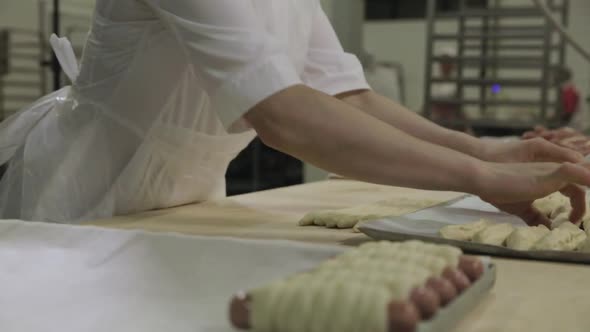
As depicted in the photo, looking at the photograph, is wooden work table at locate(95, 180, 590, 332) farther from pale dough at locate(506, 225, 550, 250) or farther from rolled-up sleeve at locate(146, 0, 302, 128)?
rolled-up sleeve at locate(146, 0, 302, 128)

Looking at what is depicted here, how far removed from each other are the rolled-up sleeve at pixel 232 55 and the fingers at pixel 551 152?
39 centimetres

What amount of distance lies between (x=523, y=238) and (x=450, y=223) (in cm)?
17

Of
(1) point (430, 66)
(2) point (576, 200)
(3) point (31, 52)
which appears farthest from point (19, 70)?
(2) point (576, 200)

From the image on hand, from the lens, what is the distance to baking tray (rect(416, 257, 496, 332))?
45 cm

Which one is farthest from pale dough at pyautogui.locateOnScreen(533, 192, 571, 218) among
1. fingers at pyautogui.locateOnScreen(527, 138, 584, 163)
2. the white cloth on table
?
the white cloth on table

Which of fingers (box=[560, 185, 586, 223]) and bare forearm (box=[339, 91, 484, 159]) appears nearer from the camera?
fingers (box=[560, 185, 586, 223])

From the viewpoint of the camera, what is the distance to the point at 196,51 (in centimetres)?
89

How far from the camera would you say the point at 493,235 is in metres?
0.84

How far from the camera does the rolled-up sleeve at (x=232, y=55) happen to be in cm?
85

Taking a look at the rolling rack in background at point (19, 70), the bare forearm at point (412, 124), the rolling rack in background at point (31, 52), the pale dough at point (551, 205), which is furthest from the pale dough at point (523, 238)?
the rolling rack in background at point (19, 70)

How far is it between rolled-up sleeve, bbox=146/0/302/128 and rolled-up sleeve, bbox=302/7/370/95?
0.47 metres

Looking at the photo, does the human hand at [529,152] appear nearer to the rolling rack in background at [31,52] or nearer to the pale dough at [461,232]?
the pale dough at [461,232]

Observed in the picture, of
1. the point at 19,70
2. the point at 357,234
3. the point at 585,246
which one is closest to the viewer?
the point at 585,246

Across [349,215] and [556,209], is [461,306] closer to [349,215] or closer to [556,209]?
[349,215]
